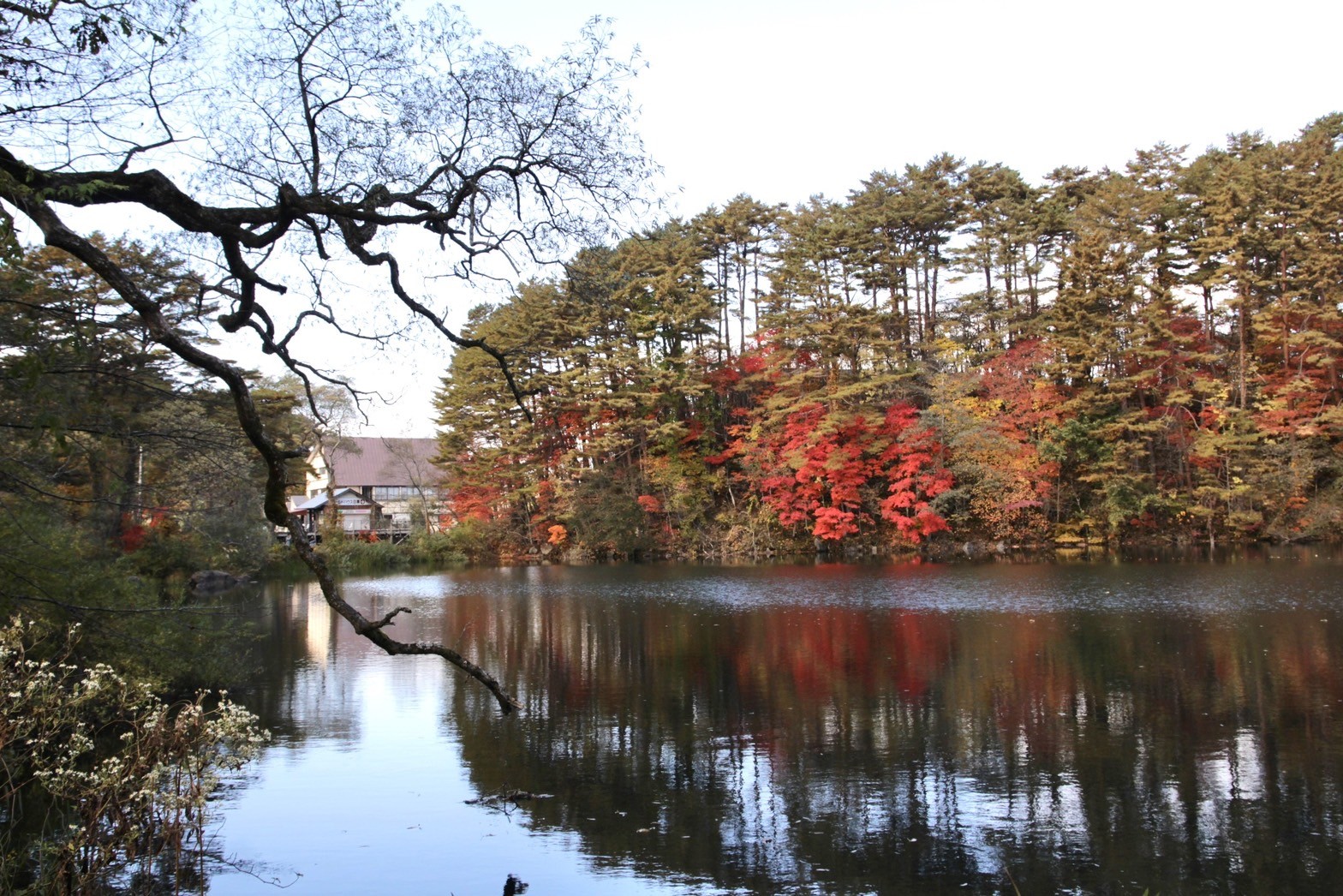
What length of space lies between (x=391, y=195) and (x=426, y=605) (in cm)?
1815

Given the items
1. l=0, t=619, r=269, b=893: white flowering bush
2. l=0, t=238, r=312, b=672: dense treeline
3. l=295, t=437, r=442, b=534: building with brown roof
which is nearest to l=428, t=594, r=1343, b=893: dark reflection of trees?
l=0, t=619, r=269, b=893: white flowering bush

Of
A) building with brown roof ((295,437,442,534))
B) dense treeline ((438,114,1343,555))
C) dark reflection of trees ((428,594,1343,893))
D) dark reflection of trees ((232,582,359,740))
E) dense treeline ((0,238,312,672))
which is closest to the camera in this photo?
dense treeline ((0,238,312,672))

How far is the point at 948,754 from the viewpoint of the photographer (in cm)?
839

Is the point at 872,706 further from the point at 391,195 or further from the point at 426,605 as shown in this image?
Result: the point at 426,605

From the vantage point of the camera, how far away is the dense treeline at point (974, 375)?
1107 inches

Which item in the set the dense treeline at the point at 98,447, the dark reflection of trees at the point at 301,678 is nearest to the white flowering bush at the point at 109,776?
the dense treeline at the point at 98,447

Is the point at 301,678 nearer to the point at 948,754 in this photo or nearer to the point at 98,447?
the point at 98,447

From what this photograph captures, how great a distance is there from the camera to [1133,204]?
96.8 feet

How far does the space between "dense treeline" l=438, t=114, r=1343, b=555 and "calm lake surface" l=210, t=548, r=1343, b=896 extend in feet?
40.2

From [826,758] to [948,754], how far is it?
1.06 metres

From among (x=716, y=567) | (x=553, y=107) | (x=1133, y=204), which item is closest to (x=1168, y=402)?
(x=1133, y=204)

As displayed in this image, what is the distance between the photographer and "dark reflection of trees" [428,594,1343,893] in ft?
20.0

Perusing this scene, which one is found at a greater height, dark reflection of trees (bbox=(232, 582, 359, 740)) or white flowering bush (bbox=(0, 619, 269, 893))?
white flowering bush (bbox=(0, 619, 269, 893))

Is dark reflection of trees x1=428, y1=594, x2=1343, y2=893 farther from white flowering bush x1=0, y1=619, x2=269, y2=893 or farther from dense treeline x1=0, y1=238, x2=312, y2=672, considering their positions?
dense treeline x1=0, y1=238, x2=312, y2=672
